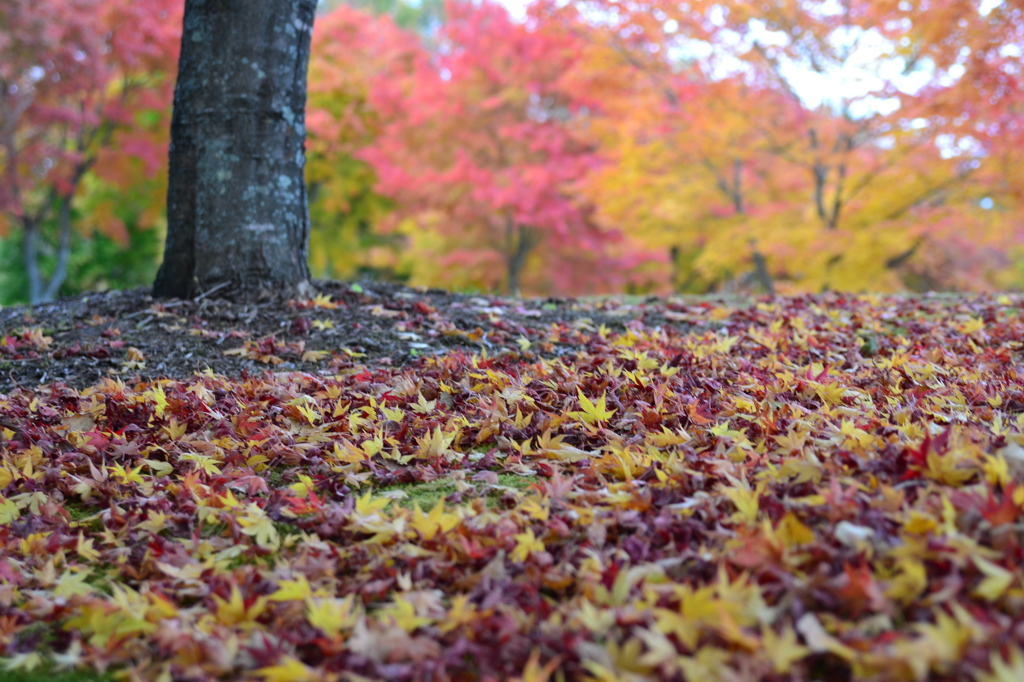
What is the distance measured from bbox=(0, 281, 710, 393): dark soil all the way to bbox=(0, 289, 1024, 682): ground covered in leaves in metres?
0.18

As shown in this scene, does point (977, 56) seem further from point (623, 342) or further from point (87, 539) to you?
point (87, 539)

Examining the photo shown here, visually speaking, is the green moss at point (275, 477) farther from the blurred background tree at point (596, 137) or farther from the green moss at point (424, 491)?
the blurred background tree at point (596, 137)

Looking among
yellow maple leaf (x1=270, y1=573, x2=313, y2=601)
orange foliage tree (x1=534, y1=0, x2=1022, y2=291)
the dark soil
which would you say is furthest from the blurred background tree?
yellow maple leaf (x1=270, y1=573, x2=313, y2=601)

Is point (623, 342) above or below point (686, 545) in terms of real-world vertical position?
above

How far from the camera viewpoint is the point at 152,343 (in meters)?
3.81

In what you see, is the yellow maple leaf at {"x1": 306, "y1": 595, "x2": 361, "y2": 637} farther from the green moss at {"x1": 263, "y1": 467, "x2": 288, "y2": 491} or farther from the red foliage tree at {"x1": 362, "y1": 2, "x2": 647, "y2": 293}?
the red foliage tree at {"x1": 362, "y1": 2, "x2": 647, "y2": 293}

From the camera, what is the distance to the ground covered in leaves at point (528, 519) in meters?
1.40

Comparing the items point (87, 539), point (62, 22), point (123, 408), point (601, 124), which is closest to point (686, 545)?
point (87, 539)

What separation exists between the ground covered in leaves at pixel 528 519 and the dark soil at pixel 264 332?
178 millimetres

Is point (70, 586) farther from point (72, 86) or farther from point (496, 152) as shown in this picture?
point (496, 152)

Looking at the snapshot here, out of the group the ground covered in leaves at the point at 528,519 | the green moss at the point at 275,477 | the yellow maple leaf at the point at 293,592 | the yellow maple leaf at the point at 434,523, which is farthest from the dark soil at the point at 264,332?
the yellow maple leaf at the point at 293,592

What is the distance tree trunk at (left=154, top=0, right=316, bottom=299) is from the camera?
416 centimetres

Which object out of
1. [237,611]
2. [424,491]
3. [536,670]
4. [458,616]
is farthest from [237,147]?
[536,670]

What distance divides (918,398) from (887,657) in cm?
157
